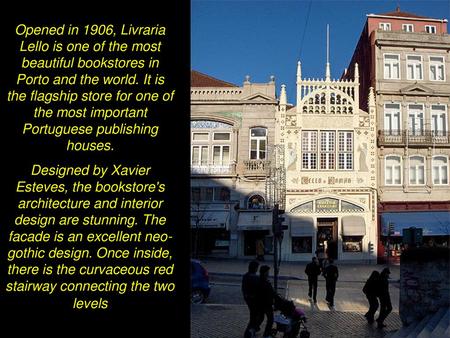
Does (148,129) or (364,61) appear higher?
(364,61)

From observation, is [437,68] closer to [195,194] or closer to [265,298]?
[195,194]

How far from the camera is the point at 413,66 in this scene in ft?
94.4

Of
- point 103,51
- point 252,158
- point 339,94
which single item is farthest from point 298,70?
point 103,51

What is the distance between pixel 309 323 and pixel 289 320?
6.29 ft

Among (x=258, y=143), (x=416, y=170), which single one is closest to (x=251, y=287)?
(x=258, y=143)

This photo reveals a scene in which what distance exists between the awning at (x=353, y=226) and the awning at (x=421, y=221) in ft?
4.78

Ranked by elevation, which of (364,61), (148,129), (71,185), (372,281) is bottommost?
(372,281)

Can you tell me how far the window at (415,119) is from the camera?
28094 mm

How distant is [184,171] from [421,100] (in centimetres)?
2791

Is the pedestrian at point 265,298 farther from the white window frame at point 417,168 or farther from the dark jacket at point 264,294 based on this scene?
the white window frame at point 417,168

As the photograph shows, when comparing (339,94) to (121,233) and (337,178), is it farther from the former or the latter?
(121,233)

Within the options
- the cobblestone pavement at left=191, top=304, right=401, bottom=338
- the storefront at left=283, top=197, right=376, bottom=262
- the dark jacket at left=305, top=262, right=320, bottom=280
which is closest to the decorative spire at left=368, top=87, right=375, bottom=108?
the storefront at left=283, top=197, right=376, bottom=262

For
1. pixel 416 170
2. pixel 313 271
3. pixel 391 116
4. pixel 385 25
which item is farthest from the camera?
pixel 385 25

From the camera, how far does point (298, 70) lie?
28156 mm
